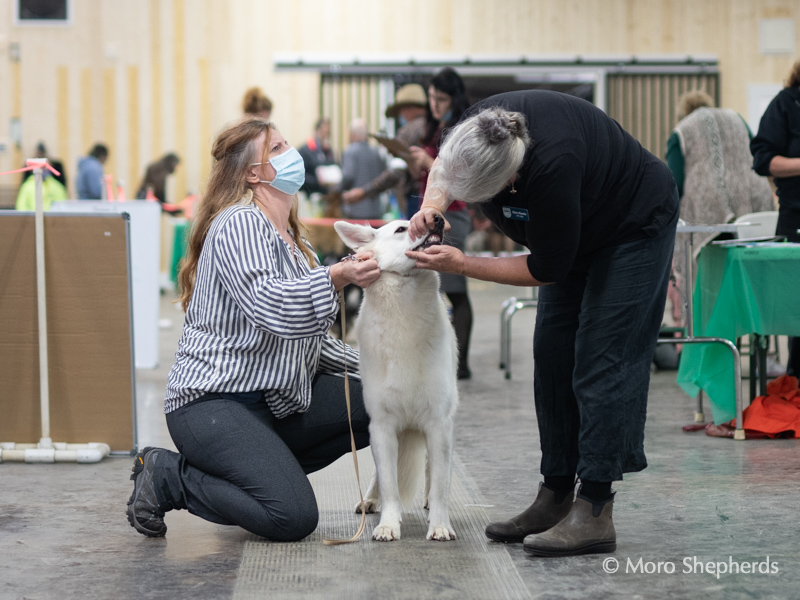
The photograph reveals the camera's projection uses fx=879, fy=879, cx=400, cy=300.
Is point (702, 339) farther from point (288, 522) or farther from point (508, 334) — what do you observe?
point (288, 522)

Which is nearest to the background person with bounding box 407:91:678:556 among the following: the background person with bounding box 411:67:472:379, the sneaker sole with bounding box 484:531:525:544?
the sneaker sole with bounding box 484:531:525:544

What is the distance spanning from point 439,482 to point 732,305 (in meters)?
1.99

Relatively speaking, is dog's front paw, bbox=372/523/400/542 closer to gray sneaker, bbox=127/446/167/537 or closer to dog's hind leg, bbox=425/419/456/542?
dog's hind leg, bbox=425/419/456/542

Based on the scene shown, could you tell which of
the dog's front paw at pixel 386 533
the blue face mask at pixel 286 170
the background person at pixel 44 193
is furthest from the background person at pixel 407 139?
the background person at pixel 44 193

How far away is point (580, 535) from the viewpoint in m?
2.33

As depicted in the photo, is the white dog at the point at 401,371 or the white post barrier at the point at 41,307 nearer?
the white dog at the point at 401,371

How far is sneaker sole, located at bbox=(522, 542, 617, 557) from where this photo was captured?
91.6 inches

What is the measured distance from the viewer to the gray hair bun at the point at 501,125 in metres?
2.05

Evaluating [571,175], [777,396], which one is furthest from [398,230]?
[777,396]

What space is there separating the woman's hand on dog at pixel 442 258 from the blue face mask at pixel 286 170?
0.59 m

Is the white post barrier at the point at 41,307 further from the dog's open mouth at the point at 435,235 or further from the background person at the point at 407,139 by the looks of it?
the background person at the point at 407,139

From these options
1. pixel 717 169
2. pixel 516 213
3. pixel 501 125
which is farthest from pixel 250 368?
pixel 717 169

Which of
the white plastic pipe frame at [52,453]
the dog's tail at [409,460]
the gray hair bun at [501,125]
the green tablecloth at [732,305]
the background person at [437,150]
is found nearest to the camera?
the gray hair bun at [501,125]

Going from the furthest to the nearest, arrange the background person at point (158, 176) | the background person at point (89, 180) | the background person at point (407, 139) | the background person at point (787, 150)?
the background person at point (158, 176), the background person at point (89, 180), the background person at point (407, 139), the background person at point (787, 150)
